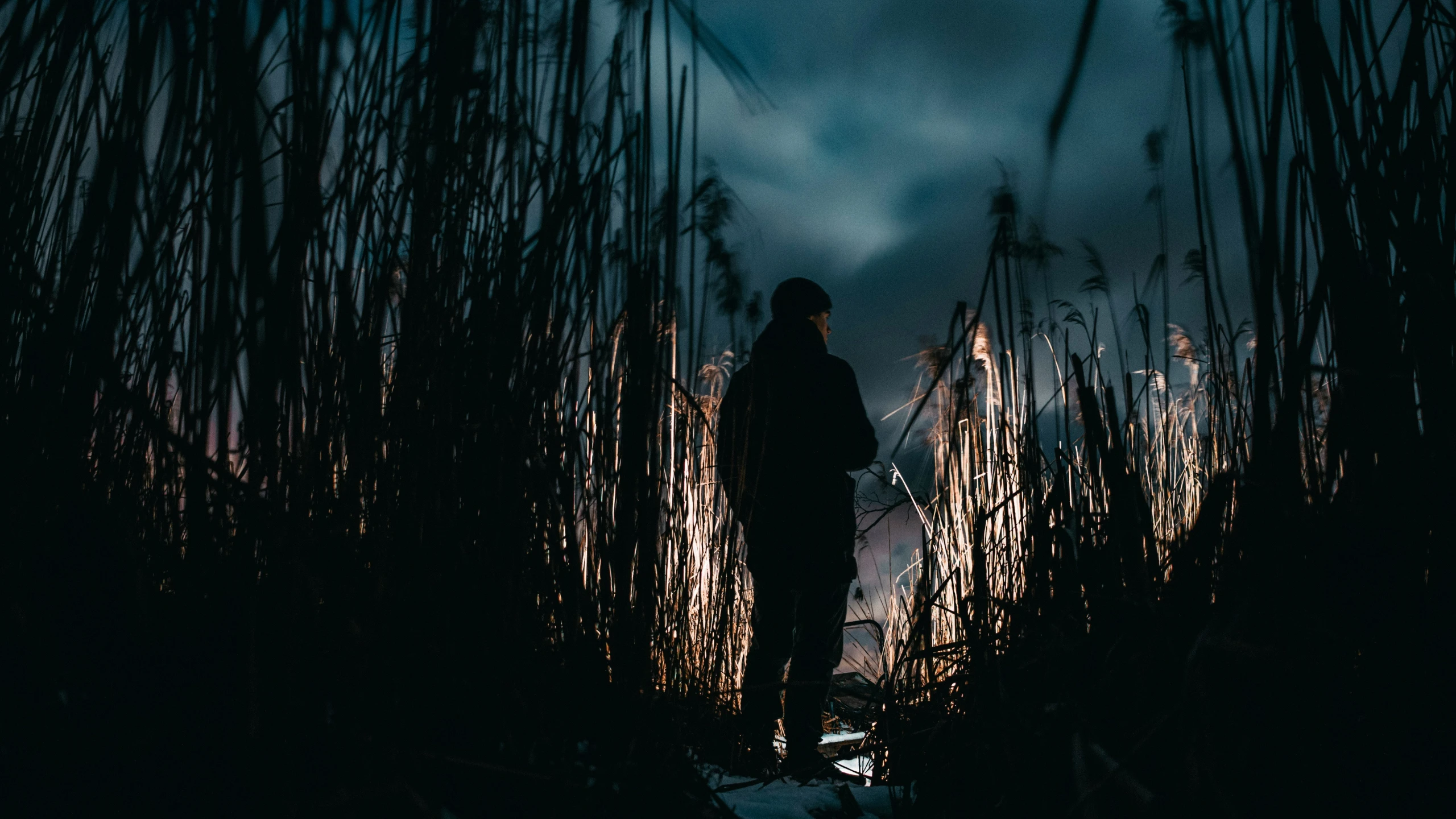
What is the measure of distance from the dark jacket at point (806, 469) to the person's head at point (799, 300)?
0.43ft

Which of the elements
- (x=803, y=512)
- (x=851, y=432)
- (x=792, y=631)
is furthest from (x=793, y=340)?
(x=792, y=631)

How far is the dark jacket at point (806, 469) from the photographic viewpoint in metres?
1.82

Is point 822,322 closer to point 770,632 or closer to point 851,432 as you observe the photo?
point 851,432

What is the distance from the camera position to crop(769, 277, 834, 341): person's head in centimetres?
197

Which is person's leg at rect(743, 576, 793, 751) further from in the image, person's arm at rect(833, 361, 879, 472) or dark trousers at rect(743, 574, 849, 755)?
person's arm at rect(833, 361, 879, 472)

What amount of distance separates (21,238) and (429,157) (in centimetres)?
35

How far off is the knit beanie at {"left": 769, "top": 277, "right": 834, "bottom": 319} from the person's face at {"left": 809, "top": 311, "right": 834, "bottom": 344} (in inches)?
0.5

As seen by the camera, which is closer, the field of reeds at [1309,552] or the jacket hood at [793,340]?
the field of reeds at [1309,552]

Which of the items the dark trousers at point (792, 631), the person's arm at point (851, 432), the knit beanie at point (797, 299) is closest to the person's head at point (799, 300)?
the knit beanie at point (797, 299)

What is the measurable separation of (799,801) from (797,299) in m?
1.30

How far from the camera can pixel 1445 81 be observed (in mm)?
602

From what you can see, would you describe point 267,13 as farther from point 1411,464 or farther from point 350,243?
point 1411,464

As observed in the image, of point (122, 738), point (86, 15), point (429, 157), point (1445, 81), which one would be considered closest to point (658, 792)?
point (122, 738)

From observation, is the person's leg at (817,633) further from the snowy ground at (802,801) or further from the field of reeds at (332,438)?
the field of reeds at (332,438)
